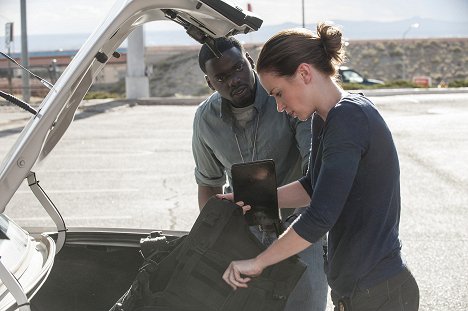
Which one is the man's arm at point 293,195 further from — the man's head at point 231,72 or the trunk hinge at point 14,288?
the trunk hinge at point 14,288

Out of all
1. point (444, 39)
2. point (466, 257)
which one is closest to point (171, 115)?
point (466, 257)

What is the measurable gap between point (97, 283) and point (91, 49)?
1.38 metres

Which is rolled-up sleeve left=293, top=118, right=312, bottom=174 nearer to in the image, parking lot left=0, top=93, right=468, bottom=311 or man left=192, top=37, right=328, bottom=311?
man left=192, top=37, right=328, bottom=311

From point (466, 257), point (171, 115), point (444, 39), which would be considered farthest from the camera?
point (444, 39)

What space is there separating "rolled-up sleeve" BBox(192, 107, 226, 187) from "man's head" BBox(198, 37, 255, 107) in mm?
262

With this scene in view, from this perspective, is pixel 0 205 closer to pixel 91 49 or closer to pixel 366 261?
pixel 91 49

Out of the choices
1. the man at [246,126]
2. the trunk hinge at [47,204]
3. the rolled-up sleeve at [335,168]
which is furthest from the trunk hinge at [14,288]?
the man at [246,126]

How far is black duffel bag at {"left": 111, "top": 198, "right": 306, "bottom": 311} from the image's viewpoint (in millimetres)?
2260

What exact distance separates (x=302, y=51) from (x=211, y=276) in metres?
0.75

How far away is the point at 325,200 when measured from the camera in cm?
222

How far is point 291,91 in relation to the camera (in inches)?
93.3

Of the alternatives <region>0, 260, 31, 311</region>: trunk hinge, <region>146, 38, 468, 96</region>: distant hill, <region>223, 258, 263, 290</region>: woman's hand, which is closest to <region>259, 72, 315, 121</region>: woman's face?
<region>223, 258, 263, 290</region>: woman's hand

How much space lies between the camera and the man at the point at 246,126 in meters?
3.07

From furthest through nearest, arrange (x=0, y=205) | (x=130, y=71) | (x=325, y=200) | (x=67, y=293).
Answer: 1. (x=130, y=71)
2. (x=67, y=293)
3. (x=325, y=200)
4. (x=0, y=205)
